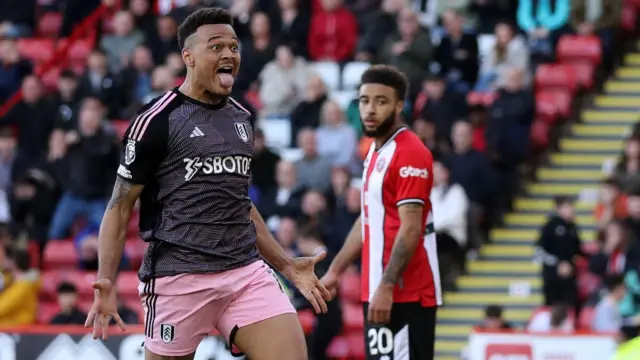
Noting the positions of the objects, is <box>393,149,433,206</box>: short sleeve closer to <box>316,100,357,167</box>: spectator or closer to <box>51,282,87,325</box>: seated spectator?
<box>51,282,87,325</box>: seated spectator

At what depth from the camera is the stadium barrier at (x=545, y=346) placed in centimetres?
1217

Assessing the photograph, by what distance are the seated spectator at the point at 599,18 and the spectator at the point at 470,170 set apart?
307 centimetres

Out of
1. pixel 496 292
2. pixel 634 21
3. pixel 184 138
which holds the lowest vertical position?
pixel 496 292

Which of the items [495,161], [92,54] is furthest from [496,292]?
[92,54]

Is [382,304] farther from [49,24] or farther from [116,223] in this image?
[49,24]

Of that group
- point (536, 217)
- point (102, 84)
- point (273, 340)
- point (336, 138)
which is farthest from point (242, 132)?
point (102, 84)

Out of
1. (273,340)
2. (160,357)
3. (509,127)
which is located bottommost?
(160,357)

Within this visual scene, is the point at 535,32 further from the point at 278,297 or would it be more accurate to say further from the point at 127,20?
the point at 278,297

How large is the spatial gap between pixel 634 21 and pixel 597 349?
775 cm

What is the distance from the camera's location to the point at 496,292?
16047 mm

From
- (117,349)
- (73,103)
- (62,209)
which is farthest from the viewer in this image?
(73,103)

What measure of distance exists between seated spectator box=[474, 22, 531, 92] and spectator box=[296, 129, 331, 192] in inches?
91.6

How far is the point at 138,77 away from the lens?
18.7 meters

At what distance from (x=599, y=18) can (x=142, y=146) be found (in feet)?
39.4
